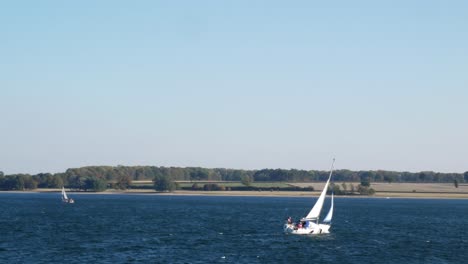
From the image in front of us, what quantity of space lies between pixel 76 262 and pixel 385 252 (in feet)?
111

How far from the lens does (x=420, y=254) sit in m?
83.8

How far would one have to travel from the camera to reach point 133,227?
4540 inches

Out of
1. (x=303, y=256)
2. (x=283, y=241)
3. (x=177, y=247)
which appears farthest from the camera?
(x=283, y=241)

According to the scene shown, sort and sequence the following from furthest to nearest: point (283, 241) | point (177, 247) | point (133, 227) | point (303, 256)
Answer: point (133, 227) < point (283, 241) < point (177, 247) < point (303, 256)

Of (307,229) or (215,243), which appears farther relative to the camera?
(307,229)

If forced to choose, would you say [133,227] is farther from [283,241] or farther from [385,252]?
[385,252]

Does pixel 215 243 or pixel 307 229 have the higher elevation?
pixel 307 229

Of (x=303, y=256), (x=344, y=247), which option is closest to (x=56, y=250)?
(x=303, y=256)

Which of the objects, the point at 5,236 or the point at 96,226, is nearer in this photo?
→ the point at 5,236

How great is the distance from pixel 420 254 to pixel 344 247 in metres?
9.54

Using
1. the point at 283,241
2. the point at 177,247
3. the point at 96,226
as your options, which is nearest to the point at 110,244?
the point at 177,247

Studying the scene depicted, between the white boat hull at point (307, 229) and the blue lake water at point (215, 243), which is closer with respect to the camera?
the blue lake water at point (215, 243)

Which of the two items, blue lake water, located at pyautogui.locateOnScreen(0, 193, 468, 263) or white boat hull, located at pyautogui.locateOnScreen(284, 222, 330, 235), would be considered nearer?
blue lake water, located at pyautogui.locateOnScreen(0, 193, 468, 263)

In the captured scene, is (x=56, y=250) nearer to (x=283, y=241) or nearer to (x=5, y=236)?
→ (x=5, y=236)
